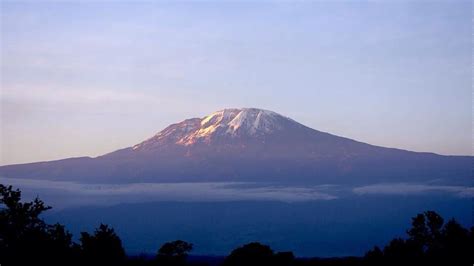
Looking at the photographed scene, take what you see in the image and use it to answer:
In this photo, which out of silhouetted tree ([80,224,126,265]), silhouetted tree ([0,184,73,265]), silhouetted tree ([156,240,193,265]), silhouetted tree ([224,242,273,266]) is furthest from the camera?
silhouetted tree ([156,240,193,265])

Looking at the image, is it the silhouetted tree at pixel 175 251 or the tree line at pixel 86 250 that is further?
the silhouetted tree at pixel 175 251

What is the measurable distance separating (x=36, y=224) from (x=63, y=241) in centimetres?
238

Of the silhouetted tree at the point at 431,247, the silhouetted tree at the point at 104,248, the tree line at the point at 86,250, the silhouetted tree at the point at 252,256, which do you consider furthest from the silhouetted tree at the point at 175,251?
the silhouetted tree at the point at 431,247

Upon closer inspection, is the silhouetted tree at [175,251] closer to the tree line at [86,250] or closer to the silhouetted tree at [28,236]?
the tree line at [86,250]

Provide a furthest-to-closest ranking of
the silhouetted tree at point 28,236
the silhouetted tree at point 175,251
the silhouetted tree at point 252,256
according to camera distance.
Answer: the silhouetted tree at point 175,251 < the silhouetted tree at point 252,256 < the silhouetted tree at point 28,236

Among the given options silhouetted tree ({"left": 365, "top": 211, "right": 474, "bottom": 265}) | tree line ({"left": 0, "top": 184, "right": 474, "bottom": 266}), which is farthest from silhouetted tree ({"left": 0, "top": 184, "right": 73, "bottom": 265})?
silhouetted tree ({"left": 365, "top": 211, "right": 474, "bottom": 265})

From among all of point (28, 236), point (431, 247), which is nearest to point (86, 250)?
point (28, 236)

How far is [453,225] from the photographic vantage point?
46.6m

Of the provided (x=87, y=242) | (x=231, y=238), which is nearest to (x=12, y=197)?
(x=87, y=242)

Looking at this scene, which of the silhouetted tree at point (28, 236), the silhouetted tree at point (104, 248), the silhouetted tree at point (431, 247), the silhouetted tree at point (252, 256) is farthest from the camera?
the silhouetted tree at point (252, 256)

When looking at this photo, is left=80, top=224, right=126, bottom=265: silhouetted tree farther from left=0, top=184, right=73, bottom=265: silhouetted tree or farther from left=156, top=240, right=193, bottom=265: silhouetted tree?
left=156, top=240, right=193, bottom=265: silhouetted tree

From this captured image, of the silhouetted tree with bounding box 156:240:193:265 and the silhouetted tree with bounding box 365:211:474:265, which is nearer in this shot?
the silhouetted tree with bounding box 365:211:474:265

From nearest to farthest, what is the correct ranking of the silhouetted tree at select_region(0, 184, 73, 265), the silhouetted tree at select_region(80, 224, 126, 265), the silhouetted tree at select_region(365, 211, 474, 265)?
1. the silhouetted tree at select_region(0, 184, 73, 265)
2. the silhouetted tree at select_region(80, 224, 126, 265)
3. the silhouetted tree at select_region(365, 211, 474, 265)

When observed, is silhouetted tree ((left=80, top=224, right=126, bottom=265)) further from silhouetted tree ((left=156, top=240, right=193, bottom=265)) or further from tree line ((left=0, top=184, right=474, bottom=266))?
silhouetted tree ((left=156, top=240, right=193, bottom=265))
